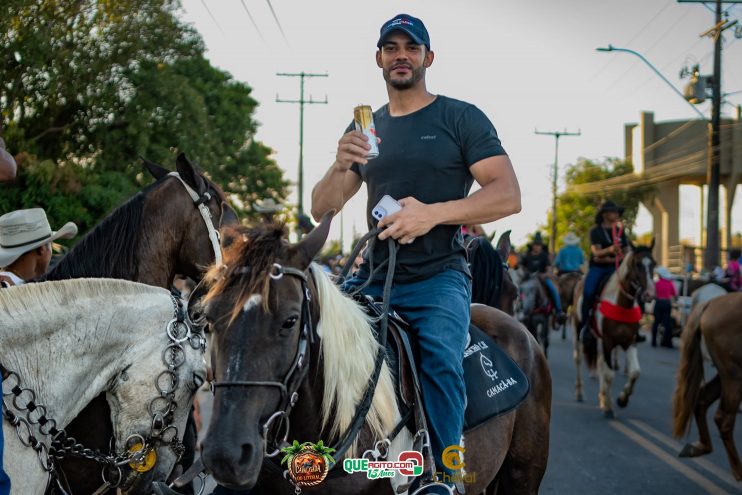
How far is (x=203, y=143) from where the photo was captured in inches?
1054

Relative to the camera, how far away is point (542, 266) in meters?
17.7

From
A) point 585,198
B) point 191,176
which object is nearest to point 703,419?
point 191,176

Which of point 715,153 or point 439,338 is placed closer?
point 439,338

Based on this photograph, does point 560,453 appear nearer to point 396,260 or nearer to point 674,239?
point 396,260

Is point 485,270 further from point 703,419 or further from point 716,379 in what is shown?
point 716,379

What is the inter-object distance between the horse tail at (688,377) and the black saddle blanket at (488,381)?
15.3 feet

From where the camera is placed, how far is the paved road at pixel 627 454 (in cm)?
720

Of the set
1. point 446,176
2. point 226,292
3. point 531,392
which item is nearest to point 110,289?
point 226,292

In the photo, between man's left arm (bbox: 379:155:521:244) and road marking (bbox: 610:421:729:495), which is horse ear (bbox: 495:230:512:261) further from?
man's left arm (bbox: 379:155:521:244)

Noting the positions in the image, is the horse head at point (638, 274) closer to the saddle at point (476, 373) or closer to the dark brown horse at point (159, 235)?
the saddle at point (476, 373)

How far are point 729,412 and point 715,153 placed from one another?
16431 mm

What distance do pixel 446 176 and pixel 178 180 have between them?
1.70m

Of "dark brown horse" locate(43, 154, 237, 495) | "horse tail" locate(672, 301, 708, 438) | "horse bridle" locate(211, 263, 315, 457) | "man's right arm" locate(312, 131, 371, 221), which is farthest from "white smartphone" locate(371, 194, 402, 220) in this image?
"horse tail" locate(672, 301, 708, 438)

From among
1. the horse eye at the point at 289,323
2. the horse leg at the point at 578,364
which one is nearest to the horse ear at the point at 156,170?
the horse eye at the point at 289,323
